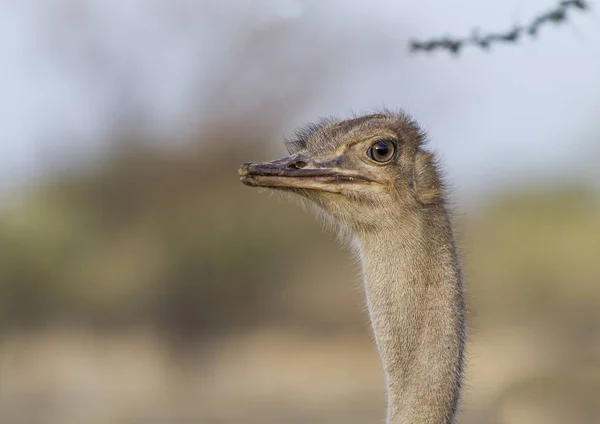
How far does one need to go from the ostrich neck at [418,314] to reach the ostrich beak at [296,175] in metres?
0.18

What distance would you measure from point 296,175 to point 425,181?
39 cm


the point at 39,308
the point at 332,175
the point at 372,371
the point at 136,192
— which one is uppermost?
the point at 136,192

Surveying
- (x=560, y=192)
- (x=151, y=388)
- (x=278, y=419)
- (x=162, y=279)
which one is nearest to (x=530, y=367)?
(x=278, y=419)

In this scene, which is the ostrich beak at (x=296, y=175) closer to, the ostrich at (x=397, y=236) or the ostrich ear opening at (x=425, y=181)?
the ostrich at (x=397, y=236)

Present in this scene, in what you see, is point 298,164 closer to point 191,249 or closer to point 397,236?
point 397,236

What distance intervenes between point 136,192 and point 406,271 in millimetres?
16274

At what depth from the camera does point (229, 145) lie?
19.8 meters

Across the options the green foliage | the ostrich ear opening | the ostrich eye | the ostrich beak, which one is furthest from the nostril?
the green foliage

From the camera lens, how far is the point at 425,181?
398 centimetres

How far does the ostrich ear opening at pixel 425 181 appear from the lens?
3.96 m

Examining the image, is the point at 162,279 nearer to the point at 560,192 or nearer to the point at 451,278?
the point at 560,192

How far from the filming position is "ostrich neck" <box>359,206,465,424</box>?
372 centimetres

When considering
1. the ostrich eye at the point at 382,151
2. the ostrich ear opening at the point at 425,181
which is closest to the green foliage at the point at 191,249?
the ostrich ear opening at the point at 425,181

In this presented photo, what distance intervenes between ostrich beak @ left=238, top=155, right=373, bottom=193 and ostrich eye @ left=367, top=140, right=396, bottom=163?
69mm
